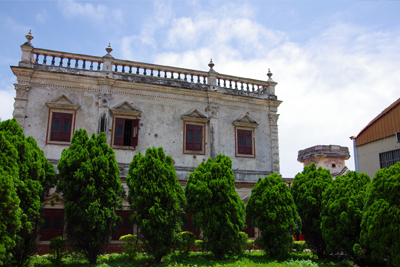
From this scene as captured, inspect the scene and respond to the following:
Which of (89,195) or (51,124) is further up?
(51,124)

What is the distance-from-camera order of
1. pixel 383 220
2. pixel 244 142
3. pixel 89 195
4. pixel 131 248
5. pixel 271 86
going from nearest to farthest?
pixel 383 220
pixel 89 195
pixel 131 248
pixel 244 142
pixel 271 86

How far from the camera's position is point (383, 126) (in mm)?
15836

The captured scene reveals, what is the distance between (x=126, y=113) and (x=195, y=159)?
150 inches

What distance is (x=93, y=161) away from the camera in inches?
415

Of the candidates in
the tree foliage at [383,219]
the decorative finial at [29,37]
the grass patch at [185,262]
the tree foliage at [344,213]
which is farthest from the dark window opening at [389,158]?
the decorative finial at [29,37]

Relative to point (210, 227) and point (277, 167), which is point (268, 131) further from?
point (210, 227)

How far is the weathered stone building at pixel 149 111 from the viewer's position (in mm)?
14008

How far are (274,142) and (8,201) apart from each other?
12.5 m

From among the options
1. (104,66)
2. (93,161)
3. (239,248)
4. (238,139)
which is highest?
(104,66)

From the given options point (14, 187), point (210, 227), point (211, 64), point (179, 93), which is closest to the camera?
point (14, 187)

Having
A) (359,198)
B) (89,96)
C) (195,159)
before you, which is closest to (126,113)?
(89,96)

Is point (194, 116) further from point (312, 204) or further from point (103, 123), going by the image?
point (312, 204)

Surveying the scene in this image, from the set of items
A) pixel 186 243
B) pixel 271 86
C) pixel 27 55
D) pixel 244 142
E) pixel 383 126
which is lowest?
pixel 186 243

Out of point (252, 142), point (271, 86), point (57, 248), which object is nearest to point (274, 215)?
point (252, 142)
